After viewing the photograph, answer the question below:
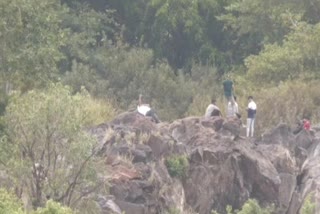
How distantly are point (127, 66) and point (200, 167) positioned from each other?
1764cm

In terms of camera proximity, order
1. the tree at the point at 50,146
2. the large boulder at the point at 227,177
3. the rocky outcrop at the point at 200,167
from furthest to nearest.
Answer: the large boulder at the point at 227,177
the rocky outcrop at the point at 200,167
the tree at the point at 50,146

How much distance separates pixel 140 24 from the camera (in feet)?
185

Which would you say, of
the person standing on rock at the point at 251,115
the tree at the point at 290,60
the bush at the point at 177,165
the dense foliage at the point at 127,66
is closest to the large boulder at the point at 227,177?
the bush at the point at 177,165

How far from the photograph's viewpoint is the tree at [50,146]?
26031mm

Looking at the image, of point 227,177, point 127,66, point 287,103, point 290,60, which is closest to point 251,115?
point 227,177

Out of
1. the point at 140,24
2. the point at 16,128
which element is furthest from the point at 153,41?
the point at 16,128

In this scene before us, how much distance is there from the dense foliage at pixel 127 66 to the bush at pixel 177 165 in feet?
0.27

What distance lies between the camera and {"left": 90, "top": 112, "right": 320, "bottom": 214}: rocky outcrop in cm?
3156

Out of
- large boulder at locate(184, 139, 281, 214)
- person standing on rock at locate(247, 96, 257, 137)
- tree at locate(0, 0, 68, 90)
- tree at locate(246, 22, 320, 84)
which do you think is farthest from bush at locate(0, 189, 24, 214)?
tree at locate(246, 22, 320, 84)

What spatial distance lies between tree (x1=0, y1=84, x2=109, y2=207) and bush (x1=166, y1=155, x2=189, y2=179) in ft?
A: 20.4

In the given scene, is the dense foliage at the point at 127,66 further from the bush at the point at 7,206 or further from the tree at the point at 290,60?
the bush at the point at 7,206

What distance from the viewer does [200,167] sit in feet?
110

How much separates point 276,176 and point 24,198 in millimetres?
10422

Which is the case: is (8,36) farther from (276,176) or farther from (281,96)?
(281,96)
